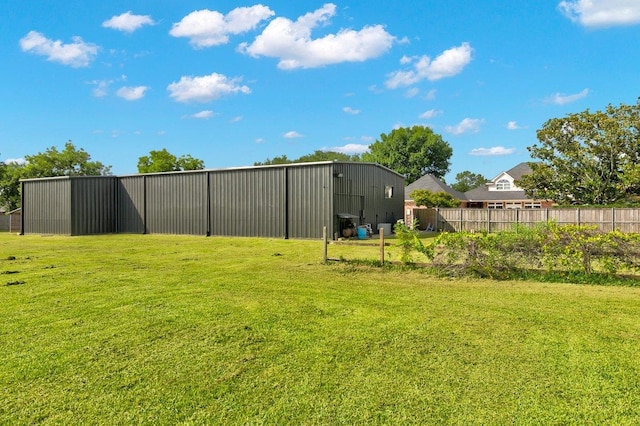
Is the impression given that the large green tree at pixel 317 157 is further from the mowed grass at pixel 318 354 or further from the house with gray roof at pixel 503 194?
the mowed grass at pixel 318 354

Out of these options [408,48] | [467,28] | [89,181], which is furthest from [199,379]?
[89,181]

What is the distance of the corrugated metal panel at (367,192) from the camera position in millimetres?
20562

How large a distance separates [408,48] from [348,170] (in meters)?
6.79

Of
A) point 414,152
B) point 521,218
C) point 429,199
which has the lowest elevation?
point 521,218

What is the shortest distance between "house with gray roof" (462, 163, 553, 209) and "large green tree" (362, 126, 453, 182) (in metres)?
12.4

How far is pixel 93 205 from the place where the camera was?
2581 cm

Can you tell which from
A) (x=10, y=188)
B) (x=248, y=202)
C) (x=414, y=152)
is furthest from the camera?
(x=414, y=152)

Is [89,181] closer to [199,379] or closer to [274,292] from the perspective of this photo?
[274,292]

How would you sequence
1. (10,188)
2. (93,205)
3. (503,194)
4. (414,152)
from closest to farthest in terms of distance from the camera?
(93,205), (10,188), (503,194), (414,152)

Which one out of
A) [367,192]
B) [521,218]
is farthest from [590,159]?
[367,192]

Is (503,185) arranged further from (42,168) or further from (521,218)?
(42,168)

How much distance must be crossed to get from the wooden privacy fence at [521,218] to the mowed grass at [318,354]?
16.8m

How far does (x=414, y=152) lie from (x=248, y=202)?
40652 millimetres

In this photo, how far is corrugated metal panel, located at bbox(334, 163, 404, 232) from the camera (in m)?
20.6
